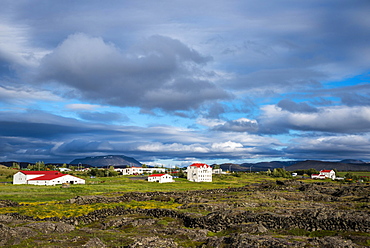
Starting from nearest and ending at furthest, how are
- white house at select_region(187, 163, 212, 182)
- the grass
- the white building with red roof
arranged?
the grass
the white building with red roof
white house at select_region(187, 163, 212, 182)

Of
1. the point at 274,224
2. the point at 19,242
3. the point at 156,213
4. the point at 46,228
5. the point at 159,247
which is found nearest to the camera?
the point at 159,247

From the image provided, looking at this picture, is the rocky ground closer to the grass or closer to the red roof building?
the grass

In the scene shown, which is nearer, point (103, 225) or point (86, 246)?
point (86, 246)

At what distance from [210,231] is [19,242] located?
21270mm

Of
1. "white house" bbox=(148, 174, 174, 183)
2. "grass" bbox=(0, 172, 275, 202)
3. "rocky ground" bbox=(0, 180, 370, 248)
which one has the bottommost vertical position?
"white house" bbox=(148, 174, 174, 183)

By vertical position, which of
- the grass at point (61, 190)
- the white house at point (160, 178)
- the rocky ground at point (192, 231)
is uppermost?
the rocky ground at point (192, 231)

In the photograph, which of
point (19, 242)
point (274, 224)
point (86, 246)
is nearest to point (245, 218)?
point (274, 224)

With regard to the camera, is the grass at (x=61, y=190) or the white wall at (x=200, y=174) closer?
the grass at (x=61, y=190)

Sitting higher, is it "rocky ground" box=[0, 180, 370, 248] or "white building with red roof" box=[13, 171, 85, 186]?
"rocky ground" box=[0, 180, 370, 248]

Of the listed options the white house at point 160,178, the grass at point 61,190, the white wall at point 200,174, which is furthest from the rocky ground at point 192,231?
the white wall at point 200,174

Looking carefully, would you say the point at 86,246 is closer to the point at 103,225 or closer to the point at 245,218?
the point at 103,225

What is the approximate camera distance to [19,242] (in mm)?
32375

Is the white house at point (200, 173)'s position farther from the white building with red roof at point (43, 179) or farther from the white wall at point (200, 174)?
the white building with red roof at point (43, 179)

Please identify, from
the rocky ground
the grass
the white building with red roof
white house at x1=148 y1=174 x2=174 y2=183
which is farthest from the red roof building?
the rocky ground
